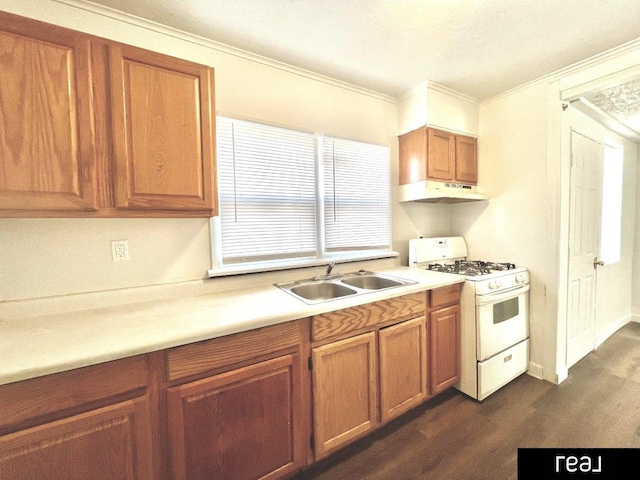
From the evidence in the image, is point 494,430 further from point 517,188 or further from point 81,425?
point 81,425

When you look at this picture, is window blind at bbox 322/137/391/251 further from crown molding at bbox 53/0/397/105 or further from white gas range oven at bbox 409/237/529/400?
white gas range oven at bbox 409/237/529/400

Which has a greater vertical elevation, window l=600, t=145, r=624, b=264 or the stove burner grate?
window l=600, t=145, r=624, b=264

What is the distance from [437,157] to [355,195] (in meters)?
0.77

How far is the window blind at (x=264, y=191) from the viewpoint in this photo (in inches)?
67.9

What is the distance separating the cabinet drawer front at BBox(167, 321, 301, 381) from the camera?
1.02 metres

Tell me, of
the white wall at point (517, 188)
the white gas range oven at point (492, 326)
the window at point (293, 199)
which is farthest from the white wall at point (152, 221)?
the white gas range oven at point (492, 326)

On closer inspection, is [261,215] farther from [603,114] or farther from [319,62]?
[603,114]

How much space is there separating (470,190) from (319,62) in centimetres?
173

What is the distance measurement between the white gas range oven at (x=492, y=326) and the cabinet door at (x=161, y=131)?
190 centimetres

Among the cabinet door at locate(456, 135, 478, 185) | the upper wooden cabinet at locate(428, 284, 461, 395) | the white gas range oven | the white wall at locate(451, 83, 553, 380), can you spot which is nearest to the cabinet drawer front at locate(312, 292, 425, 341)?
the upper wooden cabinet at locate(428, 284, 461, 395)

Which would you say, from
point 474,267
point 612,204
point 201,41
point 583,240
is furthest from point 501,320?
point 201,41

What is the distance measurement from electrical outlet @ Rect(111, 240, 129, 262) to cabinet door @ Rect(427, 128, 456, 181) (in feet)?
7.26

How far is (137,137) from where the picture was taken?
1.18 meters

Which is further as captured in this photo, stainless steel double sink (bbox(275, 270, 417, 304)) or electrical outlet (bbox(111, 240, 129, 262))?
stainless steel double sink (bbox(275, 270, 417, 304))
